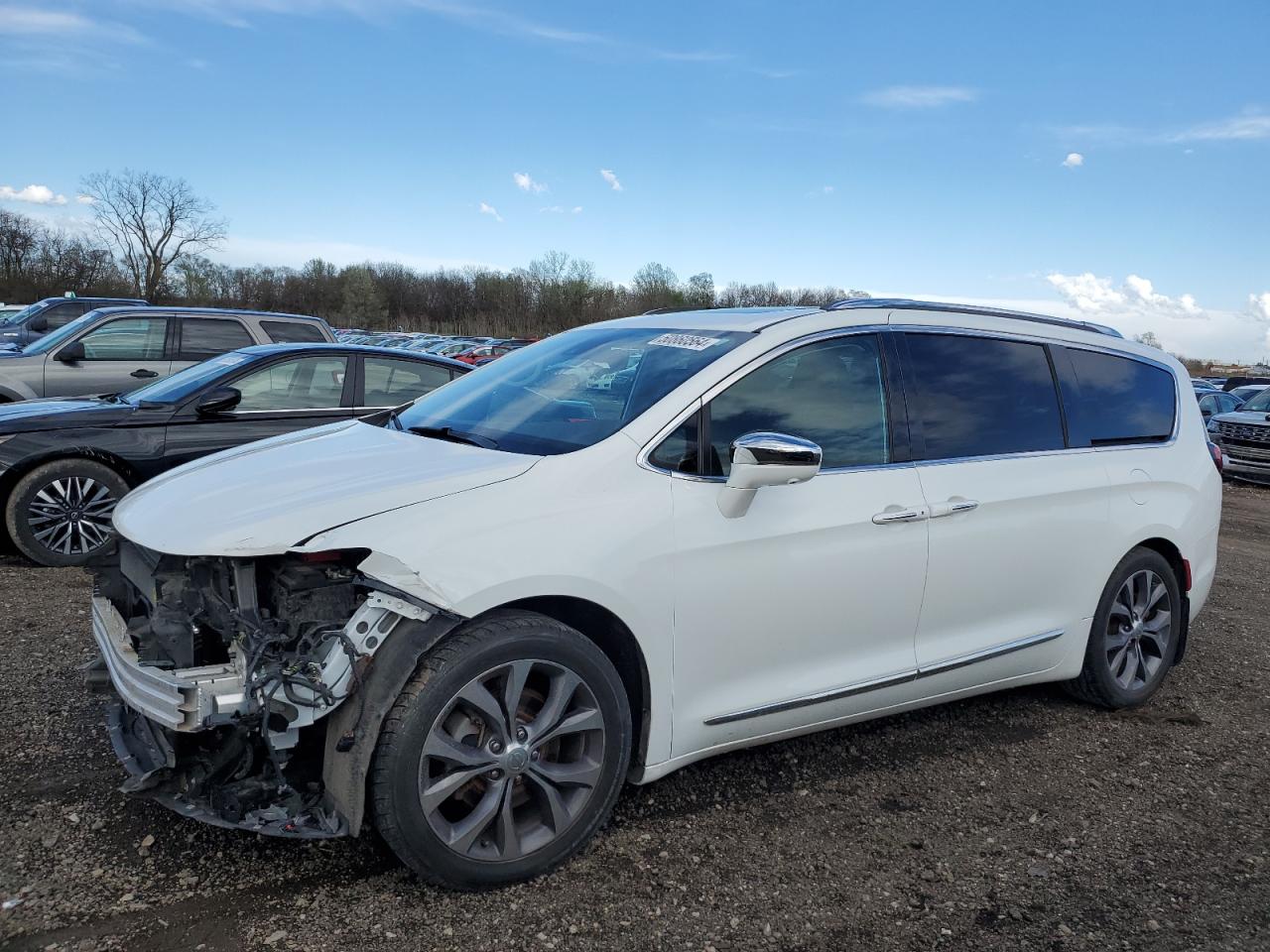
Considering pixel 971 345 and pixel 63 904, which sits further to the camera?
pixel 971 345

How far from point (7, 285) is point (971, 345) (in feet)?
229

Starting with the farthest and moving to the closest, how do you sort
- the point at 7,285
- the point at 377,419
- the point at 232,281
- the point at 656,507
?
the point at 232,281
the point at 7,285
the point at 377,419
the point at 656,507

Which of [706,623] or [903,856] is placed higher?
[706,623]

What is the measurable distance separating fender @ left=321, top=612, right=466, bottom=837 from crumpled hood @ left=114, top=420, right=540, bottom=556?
0.38 meters

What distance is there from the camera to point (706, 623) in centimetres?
317

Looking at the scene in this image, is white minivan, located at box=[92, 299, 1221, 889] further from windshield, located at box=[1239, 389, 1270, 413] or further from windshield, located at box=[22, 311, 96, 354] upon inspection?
windshield, located at box=[1239, 389, 1270, 413]

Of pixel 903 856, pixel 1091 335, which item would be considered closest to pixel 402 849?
pixel 903 856

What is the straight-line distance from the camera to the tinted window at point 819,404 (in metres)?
Answer: 3.34

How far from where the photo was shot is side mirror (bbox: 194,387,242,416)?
6.74 m

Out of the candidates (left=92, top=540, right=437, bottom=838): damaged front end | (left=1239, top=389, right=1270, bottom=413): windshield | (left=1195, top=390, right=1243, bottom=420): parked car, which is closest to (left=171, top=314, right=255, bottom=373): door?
(left=92, top=540, right=437, bottom=838): damaged front end

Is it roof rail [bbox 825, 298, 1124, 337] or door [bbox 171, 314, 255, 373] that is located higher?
roof rail [bbox 825, 298, 1124, 337]

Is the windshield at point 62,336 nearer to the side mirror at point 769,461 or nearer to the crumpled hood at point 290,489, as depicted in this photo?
the crumpled hood at point 290,489

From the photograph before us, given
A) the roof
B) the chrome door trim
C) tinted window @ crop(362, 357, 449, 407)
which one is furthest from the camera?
tinted window @ crop(362, 357, 449, 407)

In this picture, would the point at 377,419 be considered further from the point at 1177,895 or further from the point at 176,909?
the point at 1177,895
